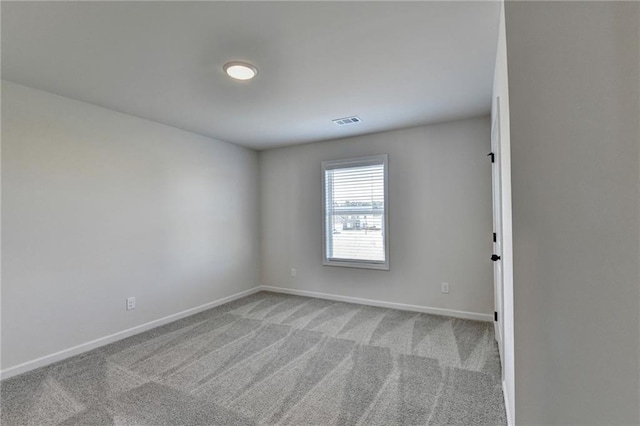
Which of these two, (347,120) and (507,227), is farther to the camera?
(347,120)

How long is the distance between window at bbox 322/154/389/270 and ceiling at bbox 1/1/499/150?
108 centimetres

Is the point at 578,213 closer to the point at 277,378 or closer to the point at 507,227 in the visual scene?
the point at 507,227

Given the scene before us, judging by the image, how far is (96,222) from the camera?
2963mm

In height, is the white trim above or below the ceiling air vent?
below

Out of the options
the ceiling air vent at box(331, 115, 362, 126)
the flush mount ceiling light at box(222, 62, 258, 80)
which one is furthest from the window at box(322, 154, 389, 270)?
the flush mount ceiling light at box(222, 62, 258, 80)

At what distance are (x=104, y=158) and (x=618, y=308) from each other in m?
4.06

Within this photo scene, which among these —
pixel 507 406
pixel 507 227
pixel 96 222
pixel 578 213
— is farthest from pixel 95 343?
pixel 578 213

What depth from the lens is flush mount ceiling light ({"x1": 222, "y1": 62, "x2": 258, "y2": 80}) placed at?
2.22 m

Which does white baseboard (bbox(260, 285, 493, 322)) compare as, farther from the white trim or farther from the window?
the white trim

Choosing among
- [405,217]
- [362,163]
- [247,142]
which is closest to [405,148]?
[362,163]

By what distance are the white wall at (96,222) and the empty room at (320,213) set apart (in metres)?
0.02

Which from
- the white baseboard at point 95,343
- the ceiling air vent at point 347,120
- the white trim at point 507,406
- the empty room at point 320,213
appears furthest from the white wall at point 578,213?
the white baseboard at point 95,343

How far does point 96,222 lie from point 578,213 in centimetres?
378

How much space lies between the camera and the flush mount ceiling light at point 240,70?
7.29 ft
